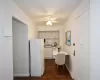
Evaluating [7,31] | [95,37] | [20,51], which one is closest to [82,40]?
[95,37]

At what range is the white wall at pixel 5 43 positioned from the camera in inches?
80.7

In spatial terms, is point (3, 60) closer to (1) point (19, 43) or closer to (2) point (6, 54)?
(2) point (6, 54)

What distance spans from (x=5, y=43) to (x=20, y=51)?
7.22 feet

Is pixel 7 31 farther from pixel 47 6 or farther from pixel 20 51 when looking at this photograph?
pixel 20 51

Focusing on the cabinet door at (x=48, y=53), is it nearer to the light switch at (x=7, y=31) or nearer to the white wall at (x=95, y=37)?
the light switch at (x=7, y=31)

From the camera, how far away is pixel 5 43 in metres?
2.16

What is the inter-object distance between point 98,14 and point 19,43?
3.28m

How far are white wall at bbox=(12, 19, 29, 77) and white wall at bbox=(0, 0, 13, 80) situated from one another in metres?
1.89

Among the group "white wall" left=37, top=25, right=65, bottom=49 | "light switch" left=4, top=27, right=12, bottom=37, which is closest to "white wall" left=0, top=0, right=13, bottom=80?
"light switch" left=4, top=27, right=12, bottom=37

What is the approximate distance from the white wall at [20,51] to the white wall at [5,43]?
1890 millimetres


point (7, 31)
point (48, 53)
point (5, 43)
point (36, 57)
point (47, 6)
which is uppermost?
point (47, 6)

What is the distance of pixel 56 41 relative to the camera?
320 inches

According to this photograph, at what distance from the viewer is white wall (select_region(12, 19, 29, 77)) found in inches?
167

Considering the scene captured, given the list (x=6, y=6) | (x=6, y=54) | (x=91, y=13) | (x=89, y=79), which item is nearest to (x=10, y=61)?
(x=6, y=54)
